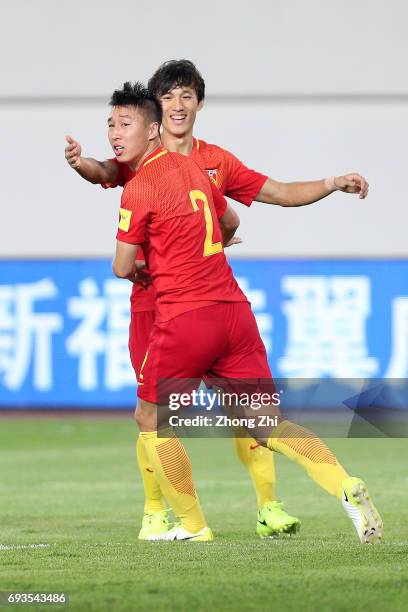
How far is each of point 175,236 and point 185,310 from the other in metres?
0.31

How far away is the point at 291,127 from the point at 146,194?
10.8 metres

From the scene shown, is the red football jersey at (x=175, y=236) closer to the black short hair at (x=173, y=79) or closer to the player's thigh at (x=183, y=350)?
the player's thigh at (x=183, y=350)

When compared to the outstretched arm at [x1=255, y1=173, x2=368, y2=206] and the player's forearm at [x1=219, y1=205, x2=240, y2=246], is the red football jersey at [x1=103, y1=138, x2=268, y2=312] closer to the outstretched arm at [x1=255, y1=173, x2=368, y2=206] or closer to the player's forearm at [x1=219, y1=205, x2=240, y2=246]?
the outstretched arm at [x1=255, y1=173, x2=368, y2=206]

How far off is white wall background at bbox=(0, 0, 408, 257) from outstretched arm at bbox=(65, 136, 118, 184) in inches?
378

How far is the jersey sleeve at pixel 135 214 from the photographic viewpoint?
544 cm

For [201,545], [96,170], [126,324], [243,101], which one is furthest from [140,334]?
[243,101]

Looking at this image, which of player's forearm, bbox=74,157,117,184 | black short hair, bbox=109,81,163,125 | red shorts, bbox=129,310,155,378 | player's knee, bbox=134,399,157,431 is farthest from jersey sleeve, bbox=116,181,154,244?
red shorts, bbox=129,310,155,378

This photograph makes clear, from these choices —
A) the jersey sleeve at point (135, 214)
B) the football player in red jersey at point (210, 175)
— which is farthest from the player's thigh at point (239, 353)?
the football player in red jersey at point (210, 175)

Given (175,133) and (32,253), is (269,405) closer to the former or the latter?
(175,133)

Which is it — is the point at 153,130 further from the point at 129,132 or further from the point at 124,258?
the point at 124,258

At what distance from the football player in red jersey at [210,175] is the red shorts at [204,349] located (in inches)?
23.2

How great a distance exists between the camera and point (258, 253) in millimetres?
15906

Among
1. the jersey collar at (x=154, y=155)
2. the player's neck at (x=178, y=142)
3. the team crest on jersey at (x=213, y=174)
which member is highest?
the player's neck at (x=178, y=142)

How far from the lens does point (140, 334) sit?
6293 millimetres
